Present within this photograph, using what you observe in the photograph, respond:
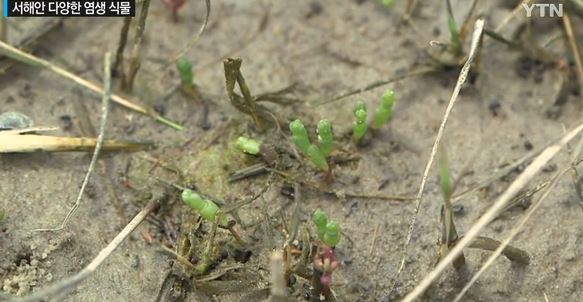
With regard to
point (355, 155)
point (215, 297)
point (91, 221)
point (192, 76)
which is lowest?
point (215, 297)

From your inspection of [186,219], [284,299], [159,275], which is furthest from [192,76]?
[284,299]

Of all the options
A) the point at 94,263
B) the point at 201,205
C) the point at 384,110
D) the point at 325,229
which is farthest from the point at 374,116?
the point at 94,263

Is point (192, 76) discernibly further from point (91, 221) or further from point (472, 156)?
point (472, 156)

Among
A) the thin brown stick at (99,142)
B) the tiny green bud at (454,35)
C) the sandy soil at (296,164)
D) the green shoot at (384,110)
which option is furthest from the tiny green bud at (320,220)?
the tiny green bud at (454,35)

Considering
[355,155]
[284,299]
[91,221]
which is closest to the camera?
[284,299]

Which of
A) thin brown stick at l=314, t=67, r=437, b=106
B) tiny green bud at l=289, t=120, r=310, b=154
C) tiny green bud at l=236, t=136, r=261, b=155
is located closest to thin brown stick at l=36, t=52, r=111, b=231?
tiny green bud at l=236, t=136, r=261, b=155

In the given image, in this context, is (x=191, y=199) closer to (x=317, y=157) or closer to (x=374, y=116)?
(x=317, y=157)

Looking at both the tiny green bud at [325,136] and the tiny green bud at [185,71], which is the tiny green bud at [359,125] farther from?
the tiny green bud at [185,71]
